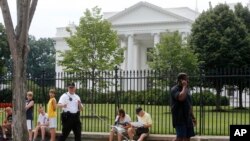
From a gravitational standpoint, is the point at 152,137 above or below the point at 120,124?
below

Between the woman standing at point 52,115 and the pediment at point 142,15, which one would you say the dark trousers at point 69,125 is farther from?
the pediment at point 142,15

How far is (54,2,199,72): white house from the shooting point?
202 feet

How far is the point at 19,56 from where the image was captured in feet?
41.0

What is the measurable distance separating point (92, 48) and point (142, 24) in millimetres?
36019

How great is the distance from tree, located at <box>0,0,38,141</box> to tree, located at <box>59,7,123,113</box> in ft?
40.8

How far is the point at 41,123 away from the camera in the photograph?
614 inches

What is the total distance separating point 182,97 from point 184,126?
0.59 metres

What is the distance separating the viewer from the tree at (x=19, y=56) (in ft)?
40.6

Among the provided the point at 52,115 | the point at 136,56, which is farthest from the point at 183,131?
the point at 136,56

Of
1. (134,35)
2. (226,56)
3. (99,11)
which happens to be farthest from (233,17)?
(134,35)

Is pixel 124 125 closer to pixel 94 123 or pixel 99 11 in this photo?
pixel 94 123

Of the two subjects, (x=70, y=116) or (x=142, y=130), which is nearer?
(x=70, y=116)

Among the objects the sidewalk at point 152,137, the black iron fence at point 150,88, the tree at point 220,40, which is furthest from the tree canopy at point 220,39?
the sidewalk at point 152,137

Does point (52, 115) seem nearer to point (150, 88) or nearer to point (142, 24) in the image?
point (150, 88)
